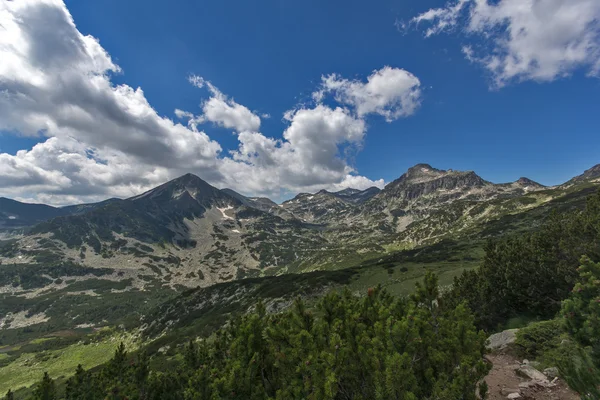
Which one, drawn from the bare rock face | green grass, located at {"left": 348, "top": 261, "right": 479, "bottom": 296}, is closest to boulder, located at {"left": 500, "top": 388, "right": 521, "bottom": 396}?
the bare rock face

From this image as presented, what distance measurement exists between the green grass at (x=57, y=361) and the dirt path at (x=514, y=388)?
148 meters

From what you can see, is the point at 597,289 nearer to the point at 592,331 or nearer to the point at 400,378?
the point at 592,331

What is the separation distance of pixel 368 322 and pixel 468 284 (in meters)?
32.6

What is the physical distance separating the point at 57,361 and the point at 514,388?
191668 millimetres

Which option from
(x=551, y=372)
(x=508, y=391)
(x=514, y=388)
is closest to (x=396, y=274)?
(x=551, y=372)

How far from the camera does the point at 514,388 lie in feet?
55.4

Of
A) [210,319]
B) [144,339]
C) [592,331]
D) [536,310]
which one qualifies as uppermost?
[592,331]

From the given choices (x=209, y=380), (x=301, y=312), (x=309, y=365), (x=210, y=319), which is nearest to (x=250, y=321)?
(x=301, y=312)

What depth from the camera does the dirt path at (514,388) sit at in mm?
15586

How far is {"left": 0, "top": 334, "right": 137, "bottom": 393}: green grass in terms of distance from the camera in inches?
4705

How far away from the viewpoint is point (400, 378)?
1025 cm

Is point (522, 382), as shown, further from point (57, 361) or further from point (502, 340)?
point (57, 361)

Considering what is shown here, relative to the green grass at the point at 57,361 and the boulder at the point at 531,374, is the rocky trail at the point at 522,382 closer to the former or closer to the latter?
the boulder at the point at 531,374

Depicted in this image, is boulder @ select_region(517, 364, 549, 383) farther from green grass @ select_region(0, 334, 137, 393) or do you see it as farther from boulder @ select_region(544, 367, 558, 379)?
green grass @ select_region(0, 334, 137, 393)
